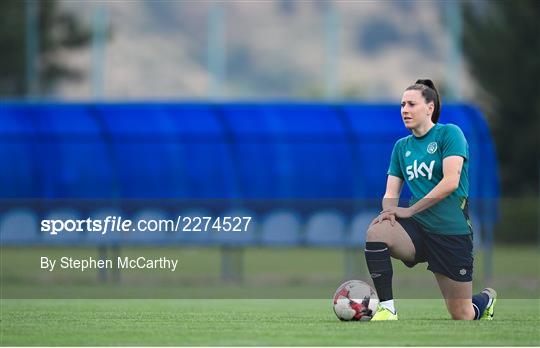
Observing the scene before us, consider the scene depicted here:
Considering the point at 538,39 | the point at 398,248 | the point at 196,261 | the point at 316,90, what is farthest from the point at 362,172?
the point at 316,90

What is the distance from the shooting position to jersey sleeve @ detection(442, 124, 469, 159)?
11.4 meters

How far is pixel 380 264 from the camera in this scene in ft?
37.3

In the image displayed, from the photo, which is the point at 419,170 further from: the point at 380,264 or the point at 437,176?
the point at 380,264

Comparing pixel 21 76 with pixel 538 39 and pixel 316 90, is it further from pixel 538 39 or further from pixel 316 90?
pixel 316 90

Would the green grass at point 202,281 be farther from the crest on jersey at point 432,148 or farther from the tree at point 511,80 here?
the tree at point 511,80

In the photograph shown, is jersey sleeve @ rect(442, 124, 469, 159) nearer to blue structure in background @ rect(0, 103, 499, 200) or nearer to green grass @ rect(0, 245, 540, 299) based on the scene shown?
green grass @ rect(0, 245, 540, 299)

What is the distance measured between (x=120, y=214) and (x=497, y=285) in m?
6.91

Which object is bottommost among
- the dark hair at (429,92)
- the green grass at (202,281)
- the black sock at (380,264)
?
the green grass at (202,281)

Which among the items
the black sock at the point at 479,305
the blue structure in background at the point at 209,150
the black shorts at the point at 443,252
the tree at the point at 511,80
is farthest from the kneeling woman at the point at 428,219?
the tree at the point at 511,80

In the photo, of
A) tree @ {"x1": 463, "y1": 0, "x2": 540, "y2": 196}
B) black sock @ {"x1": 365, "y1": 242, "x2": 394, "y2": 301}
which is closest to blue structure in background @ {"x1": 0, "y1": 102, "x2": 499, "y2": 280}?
black sock @ {"x1": 365, "y1": 242, "x2": 394, "y2": 301}

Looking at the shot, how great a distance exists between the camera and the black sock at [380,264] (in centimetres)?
1136

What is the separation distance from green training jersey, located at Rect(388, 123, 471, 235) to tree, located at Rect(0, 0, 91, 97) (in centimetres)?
3546

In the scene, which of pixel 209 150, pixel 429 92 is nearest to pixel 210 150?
pixel 209 150

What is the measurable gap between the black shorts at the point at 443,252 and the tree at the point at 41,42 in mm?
35671
